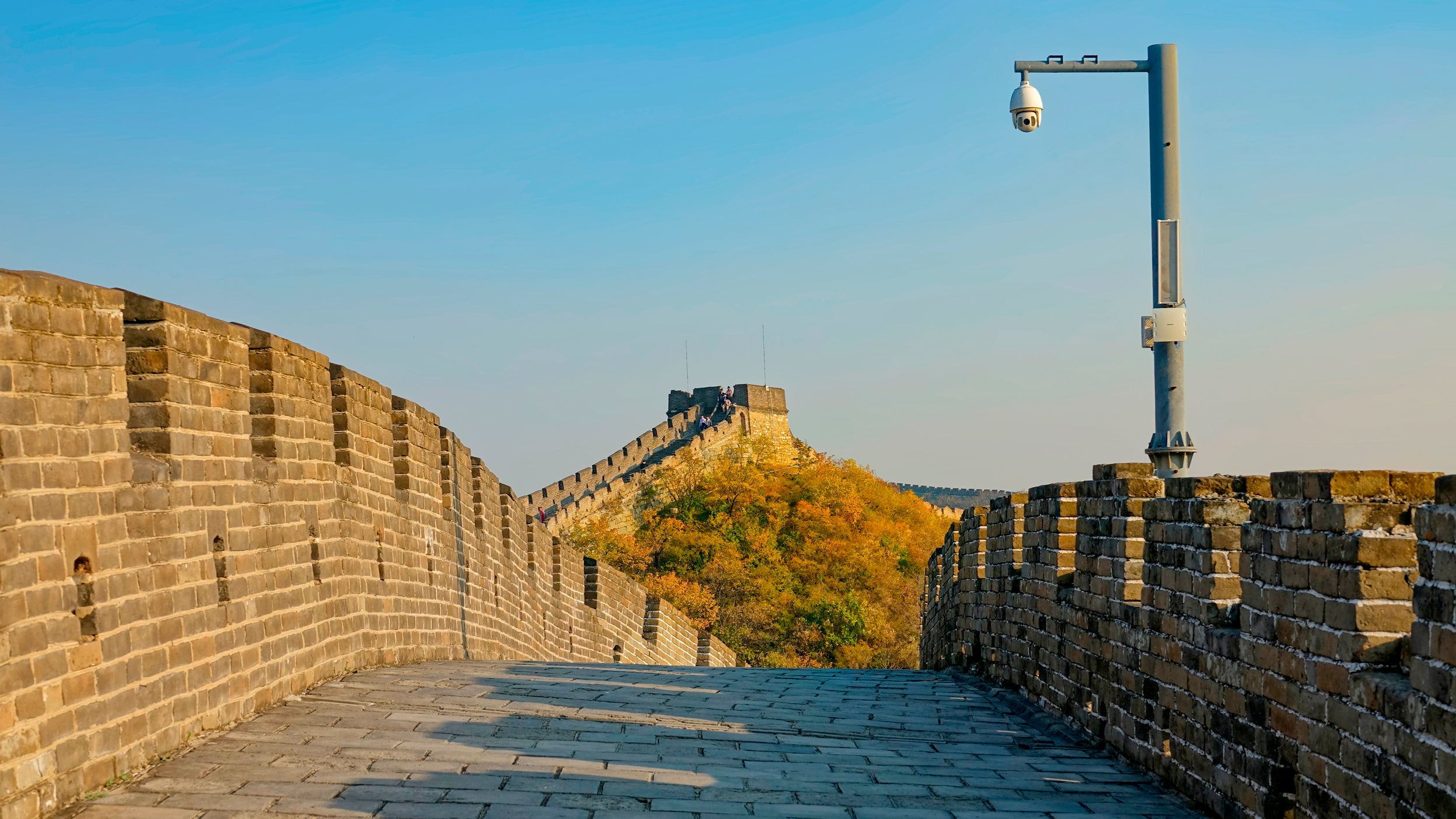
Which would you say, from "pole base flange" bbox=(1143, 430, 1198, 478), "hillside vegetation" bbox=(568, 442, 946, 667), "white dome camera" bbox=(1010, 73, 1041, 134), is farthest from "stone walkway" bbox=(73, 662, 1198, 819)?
"hillside vegetation" bbox=(568, 442, 946, 667)

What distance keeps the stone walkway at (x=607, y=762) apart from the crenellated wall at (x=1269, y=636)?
44 cm

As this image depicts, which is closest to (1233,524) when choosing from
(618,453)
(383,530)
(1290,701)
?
(1290,701)

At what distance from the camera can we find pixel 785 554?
4816 centimetres

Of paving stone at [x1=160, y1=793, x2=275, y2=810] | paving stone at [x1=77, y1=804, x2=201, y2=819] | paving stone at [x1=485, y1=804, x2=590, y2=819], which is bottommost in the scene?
paving stone at [x1=485, y1=804, x2=590, y2=819]

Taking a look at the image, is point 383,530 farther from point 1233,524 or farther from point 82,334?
point 1233,524

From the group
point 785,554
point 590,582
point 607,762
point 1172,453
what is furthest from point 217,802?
point 785,554

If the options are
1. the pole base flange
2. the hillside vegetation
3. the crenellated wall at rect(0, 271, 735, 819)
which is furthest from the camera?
the hillside vegetation

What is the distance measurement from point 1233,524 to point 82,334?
486cm

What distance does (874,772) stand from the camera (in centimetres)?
616

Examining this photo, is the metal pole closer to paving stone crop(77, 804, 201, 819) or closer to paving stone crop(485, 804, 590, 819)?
paving stone crop(485, 804, 590, 819)

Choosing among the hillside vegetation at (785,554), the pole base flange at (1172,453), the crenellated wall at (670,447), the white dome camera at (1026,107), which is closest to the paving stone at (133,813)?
the pole base flange at (1172,453)

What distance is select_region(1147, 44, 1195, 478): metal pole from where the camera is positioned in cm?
717

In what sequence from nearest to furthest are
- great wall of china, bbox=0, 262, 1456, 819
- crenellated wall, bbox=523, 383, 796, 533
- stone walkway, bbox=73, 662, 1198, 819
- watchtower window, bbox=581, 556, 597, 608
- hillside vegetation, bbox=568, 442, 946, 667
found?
great wall of china, bbox=0, 262, 1456, 819, stone walkway, bbox=73, 662, 1198, 819, watchtower window, bbox=581, 556, 597, 608, hillside vegetation, bbox=568, 442, 946, 667, crenellated wall, bbox=523, 383, 796, 533

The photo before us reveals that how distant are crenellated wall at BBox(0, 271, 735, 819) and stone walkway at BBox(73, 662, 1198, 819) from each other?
0.91ft
